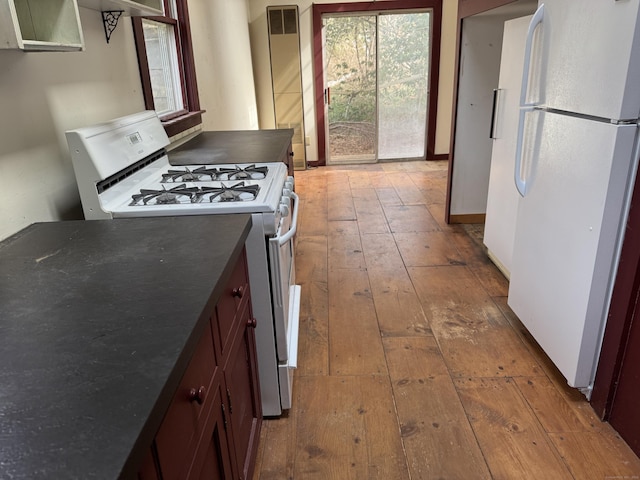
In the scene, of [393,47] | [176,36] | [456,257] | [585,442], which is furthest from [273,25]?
[585,442]

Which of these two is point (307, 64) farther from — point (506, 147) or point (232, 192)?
point (232, 192)

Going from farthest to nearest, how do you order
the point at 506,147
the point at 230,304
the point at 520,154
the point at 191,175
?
the point at 506,147 → the point at 520,154 → the point at 191,175 → the point at 230,304

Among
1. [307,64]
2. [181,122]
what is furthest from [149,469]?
[307,64]

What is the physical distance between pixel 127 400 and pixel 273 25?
5.69m

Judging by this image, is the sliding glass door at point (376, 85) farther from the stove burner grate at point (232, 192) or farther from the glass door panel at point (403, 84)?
the stove burner grate at point (232, 192)

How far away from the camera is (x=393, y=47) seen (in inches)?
227

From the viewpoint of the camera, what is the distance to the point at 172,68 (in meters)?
2.92

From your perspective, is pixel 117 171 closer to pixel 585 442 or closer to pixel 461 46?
pixel 585 442

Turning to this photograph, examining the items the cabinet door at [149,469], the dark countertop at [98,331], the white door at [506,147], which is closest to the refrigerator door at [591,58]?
the white door at [506,147]

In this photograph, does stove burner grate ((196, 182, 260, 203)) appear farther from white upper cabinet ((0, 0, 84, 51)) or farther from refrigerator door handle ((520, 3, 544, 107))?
refrigerator door handle ((520, 3, 544, 107))

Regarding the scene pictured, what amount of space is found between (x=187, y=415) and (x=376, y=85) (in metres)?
5.60

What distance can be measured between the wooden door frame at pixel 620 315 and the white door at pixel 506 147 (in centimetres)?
99

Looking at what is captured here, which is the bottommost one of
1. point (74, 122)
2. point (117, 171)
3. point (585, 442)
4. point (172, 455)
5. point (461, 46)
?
point (585, 442)

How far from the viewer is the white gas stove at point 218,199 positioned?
1.44 meters
